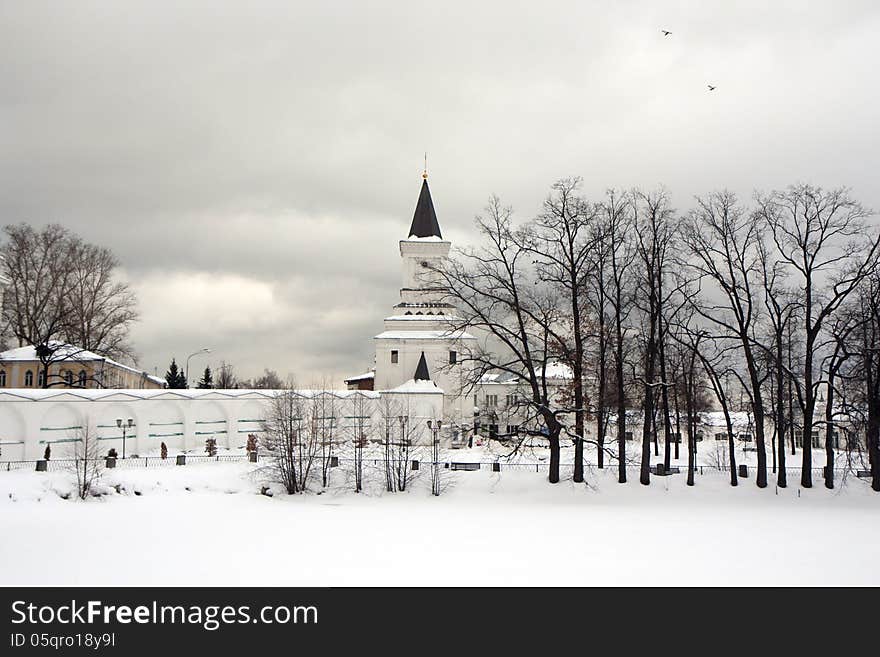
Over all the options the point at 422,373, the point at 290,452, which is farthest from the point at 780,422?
the point at 422,373

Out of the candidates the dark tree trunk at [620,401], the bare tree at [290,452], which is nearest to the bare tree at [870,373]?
the dark tree trunk at [620,401]

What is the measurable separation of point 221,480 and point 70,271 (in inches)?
1111

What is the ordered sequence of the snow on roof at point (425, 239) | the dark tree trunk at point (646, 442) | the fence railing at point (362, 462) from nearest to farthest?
the dark tree trunk at point (646, 442) → the fence railing at point (362, 462) → the snow on roof at point (425, 239)

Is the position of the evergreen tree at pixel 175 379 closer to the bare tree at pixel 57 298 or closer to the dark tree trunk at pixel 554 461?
the bare tree at pixel 57 298

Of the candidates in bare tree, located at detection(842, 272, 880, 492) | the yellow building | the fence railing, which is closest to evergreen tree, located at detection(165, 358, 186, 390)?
the yellow building

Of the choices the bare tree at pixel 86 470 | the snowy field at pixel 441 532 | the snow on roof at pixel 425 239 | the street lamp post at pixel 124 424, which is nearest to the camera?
the snowy field at pixel 441 532

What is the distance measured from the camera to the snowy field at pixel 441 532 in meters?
15.4

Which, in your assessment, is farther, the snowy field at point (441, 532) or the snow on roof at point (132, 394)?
the snow on roof at point (132, 394)

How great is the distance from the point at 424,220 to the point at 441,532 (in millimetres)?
47730

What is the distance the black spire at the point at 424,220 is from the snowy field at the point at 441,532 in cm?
3710

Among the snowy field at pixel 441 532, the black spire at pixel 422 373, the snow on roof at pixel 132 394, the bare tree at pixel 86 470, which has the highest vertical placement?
the black spire at pixel 422 373

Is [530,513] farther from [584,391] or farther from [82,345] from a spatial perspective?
[82,345]

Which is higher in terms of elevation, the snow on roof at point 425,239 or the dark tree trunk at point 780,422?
the snow on roof at point 425,239
